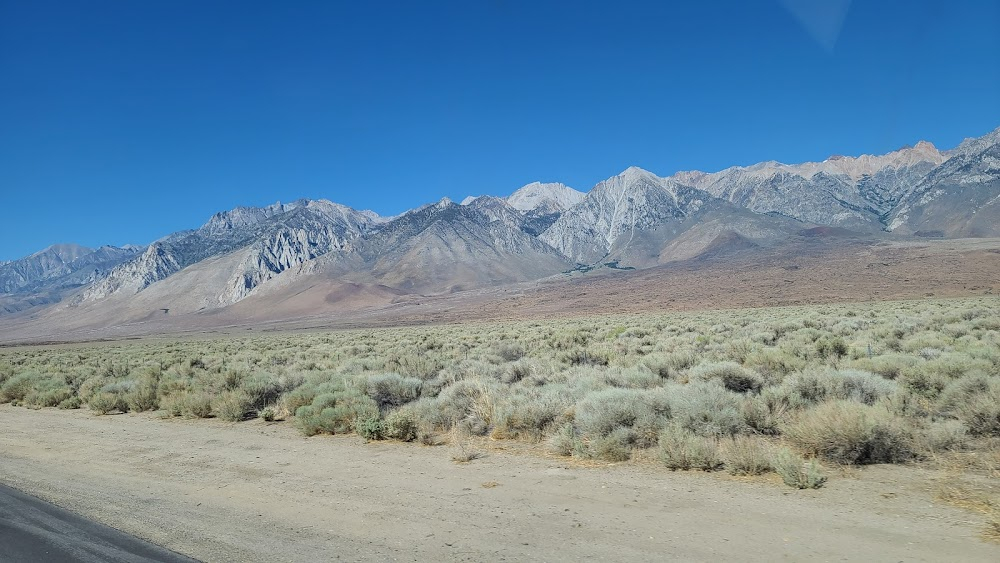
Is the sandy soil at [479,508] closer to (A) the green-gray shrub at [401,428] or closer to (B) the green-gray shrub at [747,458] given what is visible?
(B) the green-gray shrub at [747,458]

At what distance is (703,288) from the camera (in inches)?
4011

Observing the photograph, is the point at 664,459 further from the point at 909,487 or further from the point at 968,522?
the point at 968,522

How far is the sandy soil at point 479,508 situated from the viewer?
5.37 metres

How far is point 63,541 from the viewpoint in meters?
5.87

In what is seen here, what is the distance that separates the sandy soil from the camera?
5.37 m

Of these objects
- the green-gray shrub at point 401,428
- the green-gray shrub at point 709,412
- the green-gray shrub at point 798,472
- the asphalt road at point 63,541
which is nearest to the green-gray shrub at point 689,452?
the green-gray shrub at point 709,412

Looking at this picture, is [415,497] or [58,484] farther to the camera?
[58,484]

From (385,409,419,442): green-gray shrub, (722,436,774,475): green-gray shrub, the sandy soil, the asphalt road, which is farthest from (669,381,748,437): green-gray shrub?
the asphalt road

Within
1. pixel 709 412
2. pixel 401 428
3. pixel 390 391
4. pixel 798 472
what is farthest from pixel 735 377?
→ pixel 390 391

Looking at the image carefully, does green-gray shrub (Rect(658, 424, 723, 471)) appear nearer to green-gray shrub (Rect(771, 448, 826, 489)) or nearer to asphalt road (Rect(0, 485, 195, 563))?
green-gray shrub (Rect(771, 448, 826, 489))

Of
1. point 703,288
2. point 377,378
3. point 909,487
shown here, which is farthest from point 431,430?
point 703,288

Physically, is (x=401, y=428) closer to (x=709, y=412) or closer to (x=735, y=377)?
(x=709, y=412)

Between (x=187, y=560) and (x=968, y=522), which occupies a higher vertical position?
(x=187, y=560)

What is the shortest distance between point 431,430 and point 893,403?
819cm
